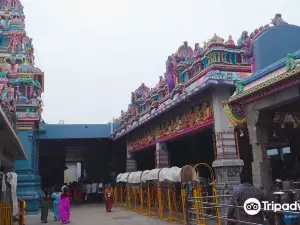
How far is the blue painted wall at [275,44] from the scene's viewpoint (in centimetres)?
1014

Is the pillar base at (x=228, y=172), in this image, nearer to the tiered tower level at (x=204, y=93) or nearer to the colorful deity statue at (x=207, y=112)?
the tiered tower level at (x=204, y=93)

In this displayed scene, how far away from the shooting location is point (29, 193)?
60.7ft

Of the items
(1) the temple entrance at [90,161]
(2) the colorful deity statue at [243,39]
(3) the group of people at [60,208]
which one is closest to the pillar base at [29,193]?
(3) the group of people at [60,208]

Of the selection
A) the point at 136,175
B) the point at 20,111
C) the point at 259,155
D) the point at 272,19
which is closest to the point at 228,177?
the point at 259,155

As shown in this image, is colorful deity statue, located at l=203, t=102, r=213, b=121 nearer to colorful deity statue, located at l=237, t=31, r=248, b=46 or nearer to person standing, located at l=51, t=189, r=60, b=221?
colorful deity statue, located at l=237, t=31, r=248, b=46

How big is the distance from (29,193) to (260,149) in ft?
46.5

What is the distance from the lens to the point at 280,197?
5.61 meters

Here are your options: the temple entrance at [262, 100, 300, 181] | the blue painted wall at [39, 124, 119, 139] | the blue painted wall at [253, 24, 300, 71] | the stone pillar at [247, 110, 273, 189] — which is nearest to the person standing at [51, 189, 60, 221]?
the blue painted wall at [39, 124, 119, 139]

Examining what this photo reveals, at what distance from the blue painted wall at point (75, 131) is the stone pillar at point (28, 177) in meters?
4.57

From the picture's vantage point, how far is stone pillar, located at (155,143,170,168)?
701 inches

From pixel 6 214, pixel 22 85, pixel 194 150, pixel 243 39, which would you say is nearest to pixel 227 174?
pixel 243 39

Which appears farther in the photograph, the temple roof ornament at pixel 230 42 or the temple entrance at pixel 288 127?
the temple roof ornament at pixel 230 42

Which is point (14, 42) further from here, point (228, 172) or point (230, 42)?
point (228, 172)

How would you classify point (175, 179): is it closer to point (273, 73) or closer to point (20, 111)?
point (273, 73)
